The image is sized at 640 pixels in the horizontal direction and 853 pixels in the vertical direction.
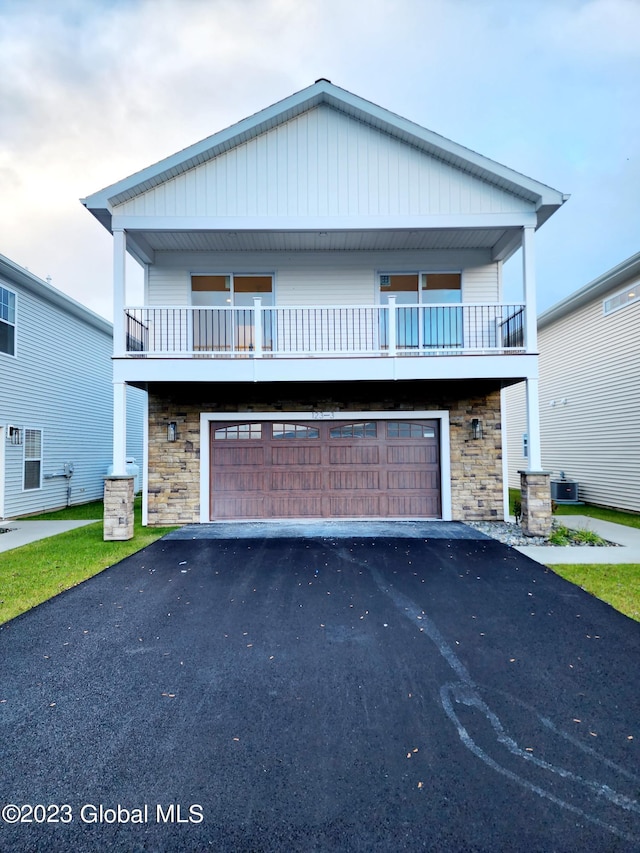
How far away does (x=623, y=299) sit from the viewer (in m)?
10.7

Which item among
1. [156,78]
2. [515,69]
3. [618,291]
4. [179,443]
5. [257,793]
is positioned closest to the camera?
[257,793]

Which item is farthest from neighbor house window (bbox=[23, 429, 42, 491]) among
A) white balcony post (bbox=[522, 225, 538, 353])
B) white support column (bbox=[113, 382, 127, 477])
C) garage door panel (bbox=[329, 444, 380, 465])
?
white balcony post (bbox=[522, 225, 538, 353])

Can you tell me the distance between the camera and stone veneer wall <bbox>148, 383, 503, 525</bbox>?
919cm

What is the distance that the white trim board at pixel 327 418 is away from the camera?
30.2 ft

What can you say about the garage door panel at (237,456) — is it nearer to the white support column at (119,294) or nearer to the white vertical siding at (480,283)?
the white support column at (119,294)

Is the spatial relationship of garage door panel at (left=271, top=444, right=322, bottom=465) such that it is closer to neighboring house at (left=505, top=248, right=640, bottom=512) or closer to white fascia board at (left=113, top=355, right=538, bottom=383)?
white fascia board at (left=113, top=355, right=538, bottom=383)

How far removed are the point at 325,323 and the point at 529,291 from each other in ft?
13.4

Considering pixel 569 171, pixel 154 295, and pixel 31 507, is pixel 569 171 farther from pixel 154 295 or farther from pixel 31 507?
pixel 31 507

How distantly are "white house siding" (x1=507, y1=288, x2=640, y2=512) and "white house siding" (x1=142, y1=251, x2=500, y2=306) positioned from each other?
4.24m

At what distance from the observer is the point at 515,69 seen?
27.7 meters

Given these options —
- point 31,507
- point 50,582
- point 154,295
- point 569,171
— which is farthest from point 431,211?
point 569,171

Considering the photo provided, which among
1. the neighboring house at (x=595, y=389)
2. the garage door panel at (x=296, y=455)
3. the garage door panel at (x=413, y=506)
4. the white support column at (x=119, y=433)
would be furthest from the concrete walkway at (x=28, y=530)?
the neighboring house at (x=595, y=389)

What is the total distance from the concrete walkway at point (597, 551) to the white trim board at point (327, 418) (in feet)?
7.90

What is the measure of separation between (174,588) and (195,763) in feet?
10.4
